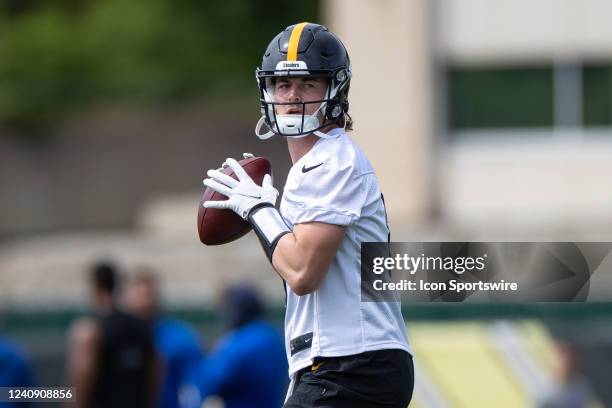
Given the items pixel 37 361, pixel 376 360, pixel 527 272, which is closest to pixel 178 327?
pixel 37 361

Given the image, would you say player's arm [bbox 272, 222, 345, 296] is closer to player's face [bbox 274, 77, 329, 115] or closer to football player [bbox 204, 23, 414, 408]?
football player [bbox 204, 23, 414, 408]

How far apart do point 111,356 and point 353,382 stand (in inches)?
167

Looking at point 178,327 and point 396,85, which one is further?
point 396,85

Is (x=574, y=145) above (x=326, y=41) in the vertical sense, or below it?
below

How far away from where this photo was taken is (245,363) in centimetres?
748

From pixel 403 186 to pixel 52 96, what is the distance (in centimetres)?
1009

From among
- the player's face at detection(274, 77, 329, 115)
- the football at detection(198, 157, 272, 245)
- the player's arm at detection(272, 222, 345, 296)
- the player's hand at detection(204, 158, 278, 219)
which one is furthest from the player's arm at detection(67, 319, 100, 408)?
the player's arm at detection(272, 222, 345, 296)

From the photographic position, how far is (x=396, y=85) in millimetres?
18312

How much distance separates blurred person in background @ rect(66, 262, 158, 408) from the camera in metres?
7.77

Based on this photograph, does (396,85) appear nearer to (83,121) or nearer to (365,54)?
(365,54)

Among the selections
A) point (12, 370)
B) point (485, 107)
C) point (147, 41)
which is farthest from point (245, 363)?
point (147, 41)

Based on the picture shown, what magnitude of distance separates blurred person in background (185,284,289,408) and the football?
336 centimetres

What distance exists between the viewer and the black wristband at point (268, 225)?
3.82 meters

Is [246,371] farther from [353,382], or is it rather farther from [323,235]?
[323,235]
